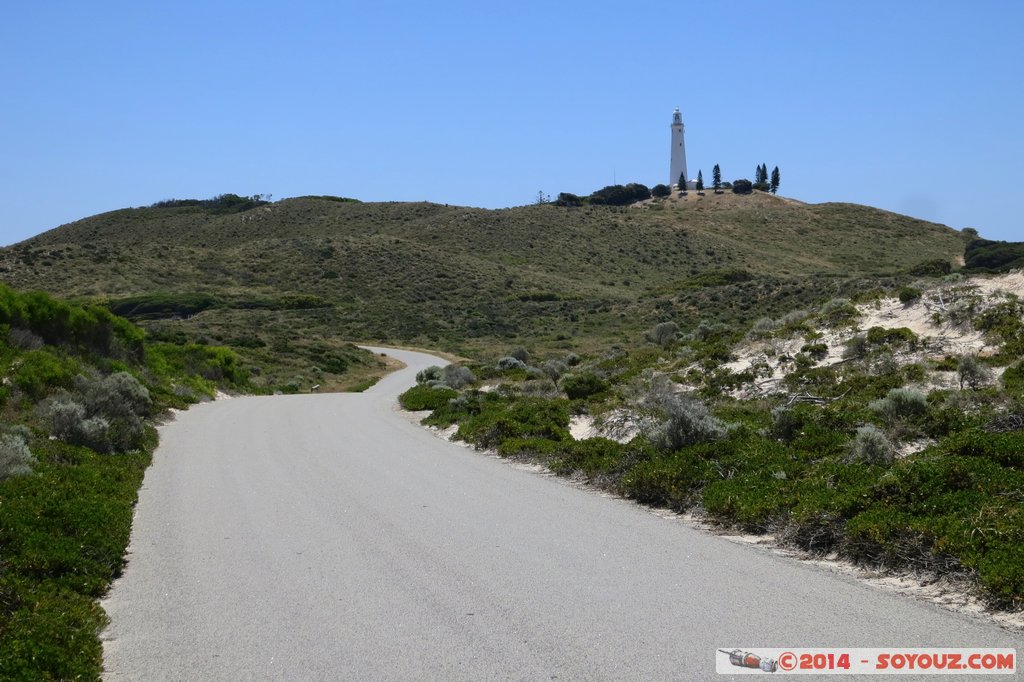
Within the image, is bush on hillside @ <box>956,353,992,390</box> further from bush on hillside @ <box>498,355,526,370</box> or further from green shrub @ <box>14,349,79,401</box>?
bush on hillside @ <box>498,355,526,370</box>

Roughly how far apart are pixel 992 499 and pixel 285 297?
74.5m

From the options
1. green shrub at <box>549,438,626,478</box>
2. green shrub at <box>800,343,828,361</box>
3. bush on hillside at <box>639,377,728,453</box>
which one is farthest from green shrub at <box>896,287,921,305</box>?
green shrub at <box>549,438,626,478</box>

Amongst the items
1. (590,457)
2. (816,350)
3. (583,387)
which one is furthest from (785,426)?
(583,387)

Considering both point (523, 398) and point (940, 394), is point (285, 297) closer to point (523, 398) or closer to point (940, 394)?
point (523, 398)

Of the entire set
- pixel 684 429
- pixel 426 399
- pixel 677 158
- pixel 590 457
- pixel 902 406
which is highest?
pixel 677 158

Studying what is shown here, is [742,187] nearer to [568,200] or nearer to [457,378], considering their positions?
[568,200]

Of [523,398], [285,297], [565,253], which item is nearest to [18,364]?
[523,398]

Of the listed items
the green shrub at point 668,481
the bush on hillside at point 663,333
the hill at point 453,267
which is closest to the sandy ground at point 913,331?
the green shrub at point 668,481

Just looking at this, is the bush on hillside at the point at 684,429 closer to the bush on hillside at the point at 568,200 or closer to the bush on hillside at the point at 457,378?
the bush on hillside at the point at 457,378

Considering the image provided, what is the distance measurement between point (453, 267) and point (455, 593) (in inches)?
3262

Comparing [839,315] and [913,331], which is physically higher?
[839,315]

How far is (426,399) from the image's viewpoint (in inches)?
940

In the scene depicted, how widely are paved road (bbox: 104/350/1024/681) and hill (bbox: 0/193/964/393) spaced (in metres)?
31.5

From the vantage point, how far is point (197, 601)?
673 centimetres
